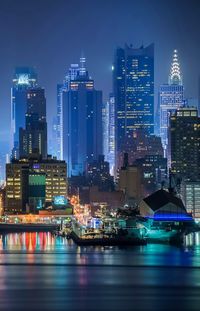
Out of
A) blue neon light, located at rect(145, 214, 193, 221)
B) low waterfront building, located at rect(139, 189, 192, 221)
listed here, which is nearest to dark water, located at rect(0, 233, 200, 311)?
blue neon light, located at rect(145, 214, 193, 221)

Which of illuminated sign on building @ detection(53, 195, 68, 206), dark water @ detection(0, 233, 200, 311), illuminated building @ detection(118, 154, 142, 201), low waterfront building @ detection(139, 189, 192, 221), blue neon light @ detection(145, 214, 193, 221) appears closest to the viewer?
dark water @ detection(0, 233, 200, 311)

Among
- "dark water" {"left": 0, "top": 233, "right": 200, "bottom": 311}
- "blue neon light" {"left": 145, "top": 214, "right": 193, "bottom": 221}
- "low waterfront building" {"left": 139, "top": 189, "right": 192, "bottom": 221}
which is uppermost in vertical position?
"low waterfront building" {"left": 139, "top": 189, "right": 192, "bottom": 221}

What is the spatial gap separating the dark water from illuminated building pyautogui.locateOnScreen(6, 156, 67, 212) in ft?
189

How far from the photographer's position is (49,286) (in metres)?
40.4

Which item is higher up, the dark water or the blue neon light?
the blue neon light

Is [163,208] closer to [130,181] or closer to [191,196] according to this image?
[191,196]

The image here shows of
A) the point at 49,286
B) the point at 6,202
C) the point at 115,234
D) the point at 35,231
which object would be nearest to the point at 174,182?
the point at 35,231

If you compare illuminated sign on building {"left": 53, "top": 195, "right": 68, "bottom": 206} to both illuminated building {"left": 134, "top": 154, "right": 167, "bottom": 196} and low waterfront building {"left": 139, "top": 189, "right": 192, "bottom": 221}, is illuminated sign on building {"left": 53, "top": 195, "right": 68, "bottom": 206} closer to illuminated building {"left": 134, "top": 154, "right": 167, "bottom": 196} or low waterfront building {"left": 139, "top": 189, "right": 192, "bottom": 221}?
illuminated building {"left": 134, "top": 154, "right": 167, "bottom": 196}

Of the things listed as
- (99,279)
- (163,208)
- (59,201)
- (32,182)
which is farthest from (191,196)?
(99,279)

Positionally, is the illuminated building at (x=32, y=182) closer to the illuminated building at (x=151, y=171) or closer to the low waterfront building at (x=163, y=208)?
the illuminated building at (x=151, y=171)

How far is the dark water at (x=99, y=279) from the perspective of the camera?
119 feet

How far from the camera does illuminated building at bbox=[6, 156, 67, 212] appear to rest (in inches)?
4638

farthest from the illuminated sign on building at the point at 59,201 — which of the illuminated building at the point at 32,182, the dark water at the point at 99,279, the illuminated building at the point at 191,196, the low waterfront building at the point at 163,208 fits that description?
the dark water at the point at 99,279

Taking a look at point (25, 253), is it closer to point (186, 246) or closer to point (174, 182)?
point (186, 246)
